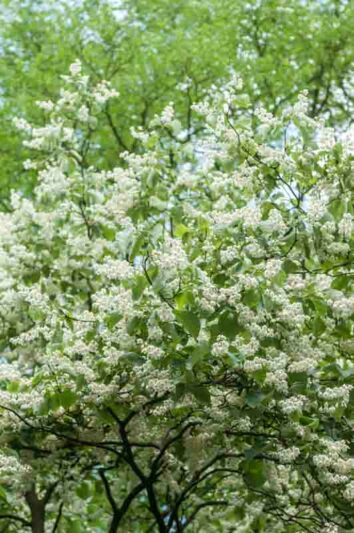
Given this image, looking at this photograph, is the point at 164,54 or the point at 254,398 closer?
the point at 254,398

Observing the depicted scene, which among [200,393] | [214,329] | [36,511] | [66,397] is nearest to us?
[214,329]

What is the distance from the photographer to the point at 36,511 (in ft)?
31.5

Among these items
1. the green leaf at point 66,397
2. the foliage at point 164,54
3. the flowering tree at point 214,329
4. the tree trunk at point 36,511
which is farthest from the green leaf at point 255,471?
the foliage at point 164,54

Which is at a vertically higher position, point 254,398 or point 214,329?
point 214,329

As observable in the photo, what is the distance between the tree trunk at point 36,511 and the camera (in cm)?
953

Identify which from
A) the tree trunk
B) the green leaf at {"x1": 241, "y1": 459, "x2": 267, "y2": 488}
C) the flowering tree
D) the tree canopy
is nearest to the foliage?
the tree canopy

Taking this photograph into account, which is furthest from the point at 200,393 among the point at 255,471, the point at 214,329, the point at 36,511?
the point at 36,511

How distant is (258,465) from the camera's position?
6.80 meters

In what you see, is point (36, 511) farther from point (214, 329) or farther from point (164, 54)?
point (164, 54)

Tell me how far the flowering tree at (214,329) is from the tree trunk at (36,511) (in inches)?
33.0

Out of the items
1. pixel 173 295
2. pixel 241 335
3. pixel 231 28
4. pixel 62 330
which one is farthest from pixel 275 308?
pixel 231 28

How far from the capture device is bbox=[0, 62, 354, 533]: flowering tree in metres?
6.36

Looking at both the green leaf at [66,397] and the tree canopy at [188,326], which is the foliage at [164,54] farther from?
the green leaf at [66,397]

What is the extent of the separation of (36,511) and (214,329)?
13.8 feet
